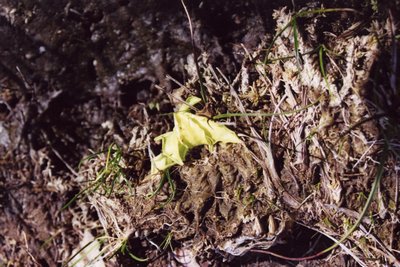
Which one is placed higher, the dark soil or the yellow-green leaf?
the dark soil

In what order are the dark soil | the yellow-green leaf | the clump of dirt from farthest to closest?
the dark soil < the yellow-green leaf < the clump of dirt

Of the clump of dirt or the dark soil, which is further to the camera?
the dark soil

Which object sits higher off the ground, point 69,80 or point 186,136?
point 69,80

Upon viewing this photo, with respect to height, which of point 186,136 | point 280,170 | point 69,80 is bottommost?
point 280,170

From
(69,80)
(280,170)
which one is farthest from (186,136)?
(69,80)

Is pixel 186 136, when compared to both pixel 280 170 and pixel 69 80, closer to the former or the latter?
pixel 280 170
